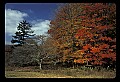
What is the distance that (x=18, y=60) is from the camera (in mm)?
5133

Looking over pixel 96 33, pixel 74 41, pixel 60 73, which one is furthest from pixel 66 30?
pixel 60 73

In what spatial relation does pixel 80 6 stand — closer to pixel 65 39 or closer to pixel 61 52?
pixel 65 39

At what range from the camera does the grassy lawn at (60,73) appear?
16.2 feet

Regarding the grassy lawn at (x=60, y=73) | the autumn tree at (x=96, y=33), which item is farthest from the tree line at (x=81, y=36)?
the grassy lawn at (x=60, y=73)

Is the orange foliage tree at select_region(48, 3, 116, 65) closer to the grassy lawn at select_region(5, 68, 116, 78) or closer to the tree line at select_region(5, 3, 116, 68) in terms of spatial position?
the tree line at select_region(5, 3, 116, 68)

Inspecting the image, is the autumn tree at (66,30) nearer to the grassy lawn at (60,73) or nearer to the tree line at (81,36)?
the tree line at (81,36)

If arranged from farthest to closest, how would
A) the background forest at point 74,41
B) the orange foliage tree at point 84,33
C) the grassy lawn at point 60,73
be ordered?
the orange foliage tree at point 84,33 → the background forest at point 74,41 → the grassy lawn at point 60,73

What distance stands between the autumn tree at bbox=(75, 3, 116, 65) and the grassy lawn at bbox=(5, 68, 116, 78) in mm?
399

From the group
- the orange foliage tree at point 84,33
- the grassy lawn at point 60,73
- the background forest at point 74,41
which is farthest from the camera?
the orange foliage tree at point 84,33

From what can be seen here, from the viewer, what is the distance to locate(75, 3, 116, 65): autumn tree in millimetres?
5344

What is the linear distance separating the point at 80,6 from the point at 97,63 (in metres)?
1.48

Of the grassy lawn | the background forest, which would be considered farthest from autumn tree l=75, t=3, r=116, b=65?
the grassy lawn

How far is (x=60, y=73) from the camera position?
5.13 metres

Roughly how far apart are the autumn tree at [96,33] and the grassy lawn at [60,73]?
15.7 inches
